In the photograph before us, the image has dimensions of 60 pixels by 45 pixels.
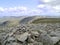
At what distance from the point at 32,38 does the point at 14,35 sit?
1.14 m

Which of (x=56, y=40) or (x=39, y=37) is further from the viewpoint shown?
(x=39, y=37)

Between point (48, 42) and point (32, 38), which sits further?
point (32, 38)

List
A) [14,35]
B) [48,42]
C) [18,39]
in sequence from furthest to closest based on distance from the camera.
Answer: [14,35], [18,39], [48,42]

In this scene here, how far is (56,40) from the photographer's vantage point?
660 centimetres

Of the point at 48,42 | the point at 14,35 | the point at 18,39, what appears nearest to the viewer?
the point at 48,42

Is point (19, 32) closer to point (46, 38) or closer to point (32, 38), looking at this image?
point (32, 38)

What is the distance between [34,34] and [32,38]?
32 cm

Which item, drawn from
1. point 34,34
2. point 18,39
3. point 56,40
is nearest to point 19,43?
point 18,39

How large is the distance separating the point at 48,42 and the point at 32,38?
0.91 metres

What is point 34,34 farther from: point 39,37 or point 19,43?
point 19,43

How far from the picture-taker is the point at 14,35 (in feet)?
25.5

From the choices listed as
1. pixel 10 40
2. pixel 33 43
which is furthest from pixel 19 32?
pixel 33 43

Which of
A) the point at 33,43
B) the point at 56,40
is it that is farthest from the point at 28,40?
the point at 56,40

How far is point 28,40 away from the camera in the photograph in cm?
682
